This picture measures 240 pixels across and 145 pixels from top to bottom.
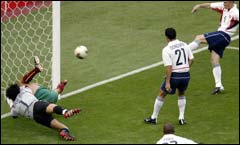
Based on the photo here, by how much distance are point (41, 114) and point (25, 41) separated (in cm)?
457

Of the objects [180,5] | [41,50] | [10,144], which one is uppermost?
[180,5]

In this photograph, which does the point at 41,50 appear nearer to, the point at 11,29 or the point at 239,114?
the point at 11,29

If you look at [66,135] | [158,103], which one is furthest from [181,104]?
[66,135]

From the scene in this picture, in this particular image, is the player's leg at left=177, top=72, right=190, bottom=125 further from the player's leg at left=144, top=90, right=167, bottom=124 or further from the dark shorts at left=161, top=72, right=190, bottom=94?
the player's leg at left=144, top=90, right=167, bottom=124

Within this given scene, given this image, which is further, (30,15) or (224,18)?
(30,15)

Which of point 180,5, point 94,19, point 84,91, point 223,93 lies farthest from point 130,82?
point 180,5

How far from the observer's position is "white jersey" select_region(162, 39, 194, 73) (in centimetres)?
1116

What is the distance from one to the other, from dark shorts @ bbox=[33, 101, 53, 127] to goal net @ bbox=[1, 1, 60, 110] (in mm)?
1609

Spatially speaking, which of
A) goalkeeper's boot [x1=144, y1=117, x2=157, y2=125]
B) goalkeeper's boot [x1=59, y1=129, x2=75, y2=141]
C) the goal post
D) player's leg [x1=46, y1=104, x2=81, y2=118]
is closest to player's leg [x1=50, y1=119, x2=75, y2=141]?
goalkeeper's boot [x1=59, y1=129, x2=75, y2=141]

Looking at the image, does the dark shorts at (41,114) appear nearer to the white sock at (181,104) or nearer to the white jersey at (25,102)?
the white jersey at (25,102)

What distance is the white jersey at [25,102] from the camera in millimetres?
11211

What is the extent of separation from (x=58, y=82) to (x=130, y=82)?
69.3 inches

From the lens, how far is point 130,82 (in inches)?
548

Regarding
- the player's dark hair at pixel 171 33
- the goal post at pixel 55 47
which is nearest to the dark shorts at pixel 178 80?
the player's dark hair at pixel 171 33
